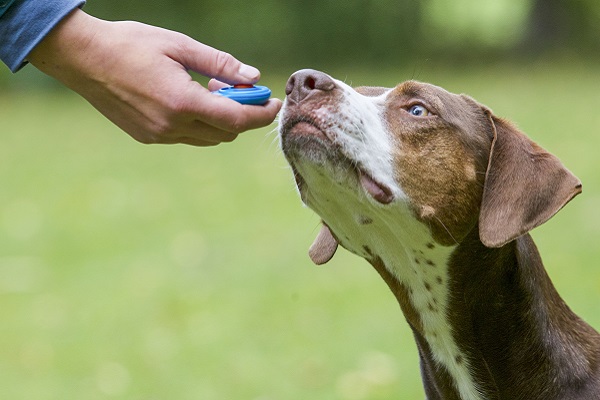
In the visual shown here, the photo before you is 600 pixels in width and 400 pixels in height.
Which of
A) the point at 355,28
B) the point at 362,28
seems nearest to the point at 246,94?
the point at 362,28

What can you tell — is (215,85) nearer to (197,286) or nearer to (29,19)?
(29,19)

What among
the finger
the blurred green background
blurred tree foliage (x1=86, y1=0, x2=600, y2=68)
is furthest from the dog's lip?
blurred tree foliage (x1=86, y1=0, x2=600, y2=68)

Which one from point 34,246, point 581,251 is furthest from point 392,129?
point 34,246

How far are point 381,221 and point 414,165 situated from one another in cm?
25

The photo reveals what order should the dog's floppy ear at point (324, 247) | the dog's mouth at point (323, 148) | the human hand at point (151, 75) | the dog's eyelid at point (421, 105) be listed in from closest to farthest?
the human hand at point (151, 75) < the dog's mouth at point (323, 148) < the dog's eyelid at point (421, 105) < the dog's floppy ear at point (324, 247)

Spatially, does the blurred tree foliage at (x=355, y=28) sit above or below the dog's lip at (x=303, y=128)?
below

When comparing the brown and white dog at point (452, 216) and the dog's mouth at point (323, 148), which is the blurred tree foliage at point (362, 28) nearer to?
the brown and white dog at point (452, 216)

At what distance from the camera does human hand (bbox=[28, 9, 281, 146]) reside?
3617mm

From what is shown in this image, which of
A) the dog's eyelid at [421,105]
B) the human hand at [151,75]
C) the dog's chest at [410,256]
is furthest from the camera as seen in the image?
the dog's eyelid at [421,105]

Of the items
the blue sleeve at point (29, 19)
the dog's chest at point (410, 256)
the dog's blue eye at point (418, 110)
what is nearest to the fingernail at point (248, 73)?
the dog's chest at point (410, 256)

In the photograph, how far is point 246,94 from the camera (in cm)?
373

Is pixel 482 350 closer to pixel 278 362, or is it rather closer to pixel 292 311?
pixel 278 362

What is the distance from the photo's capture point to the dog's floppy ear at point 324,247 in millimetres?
4664

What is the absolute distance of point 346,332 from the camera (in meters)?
6.96
